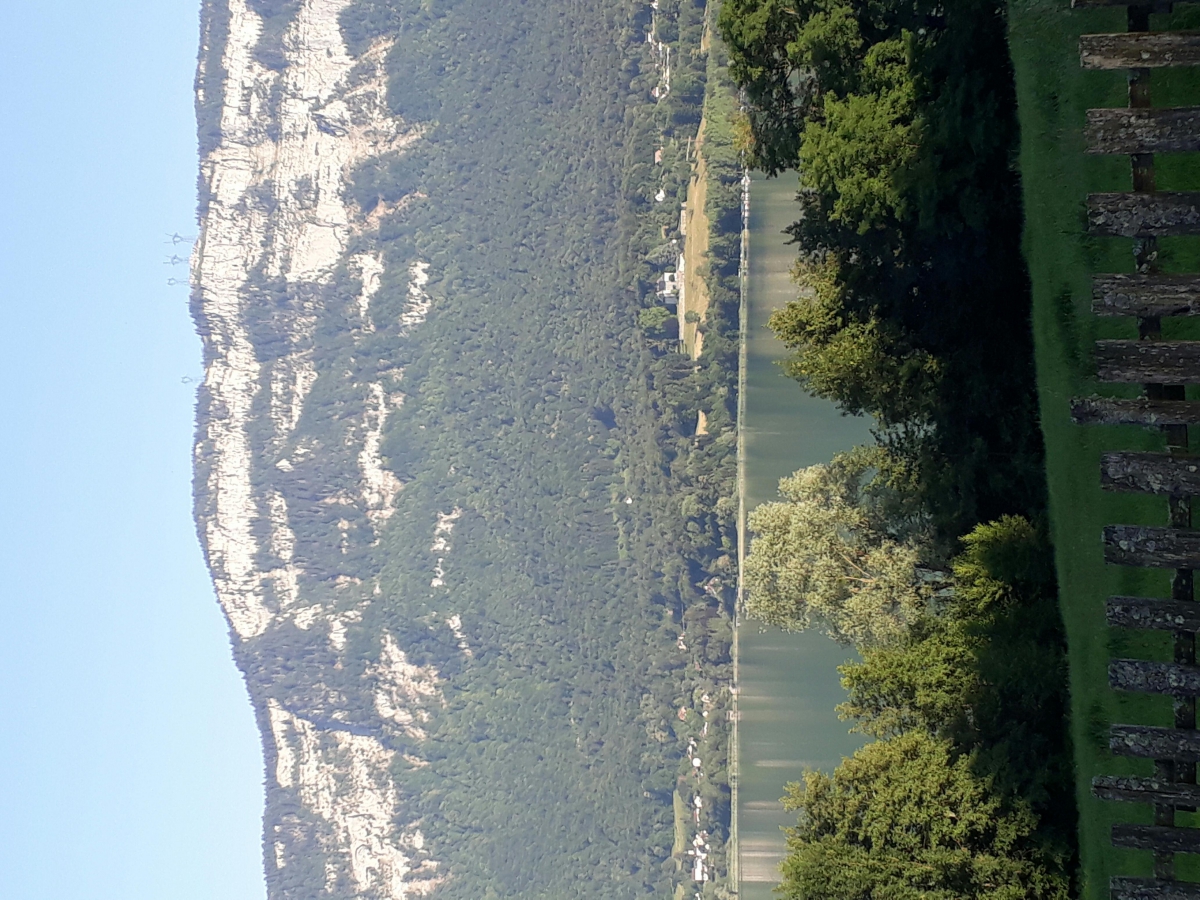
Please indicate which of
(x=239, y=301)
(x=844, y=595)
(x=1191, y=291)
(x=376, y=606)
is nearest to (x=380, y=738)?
(x=376, y=606)

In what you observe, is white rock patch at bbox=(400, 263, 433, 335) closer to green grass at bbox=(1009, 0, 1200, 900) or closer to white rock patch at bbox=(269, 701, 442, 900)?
white rock patch at bbox=(269, 701, 442, 900)

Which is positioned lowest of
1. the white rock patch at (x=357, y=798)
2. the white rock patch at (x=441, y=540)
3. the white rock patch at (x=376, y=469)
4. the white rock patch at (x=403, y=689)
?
the white rock patch at (x=357, y=798)

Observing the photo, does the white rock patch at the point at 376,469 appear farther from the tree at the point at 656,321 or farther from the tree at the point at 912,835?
the tree at the point at 912,835

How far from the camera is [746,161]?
28.9m

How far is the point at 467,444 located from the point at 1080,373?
303 feet

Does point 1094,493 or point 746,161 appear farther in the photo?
point 746,161

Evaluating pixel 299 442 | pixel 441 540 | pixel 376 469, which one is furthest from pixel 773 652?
pixel 299 442

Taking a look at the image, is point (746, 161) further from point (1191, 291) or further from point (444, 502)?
point (444, 502)

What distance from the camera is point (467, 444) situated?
346ft

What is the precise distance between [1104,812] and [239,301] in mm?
139114

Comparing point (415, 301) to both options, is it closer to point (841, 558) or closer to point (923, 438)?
point (841, 558)

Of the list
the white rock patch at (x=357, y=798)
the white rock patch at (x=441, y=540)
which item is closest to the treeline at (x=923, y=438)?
the white rock patch at (x=441, y=540)

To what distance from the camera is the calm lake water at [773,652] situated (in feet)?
195

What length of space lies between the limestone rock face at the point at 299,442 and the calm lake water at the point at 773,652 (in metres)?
52.9
